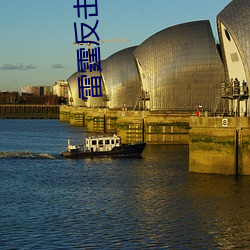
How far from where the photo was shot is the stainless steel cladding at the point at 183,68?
86.7 metres

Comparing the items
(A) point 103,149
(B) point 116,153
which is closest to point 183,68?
(A) point 103,149

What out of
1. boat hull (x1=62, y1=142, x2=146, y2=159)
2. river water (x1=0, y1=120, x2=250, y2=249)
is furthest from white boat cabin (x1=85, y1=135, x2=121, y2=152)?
river water (x1=0, y1=120, x2=250, y2=249)

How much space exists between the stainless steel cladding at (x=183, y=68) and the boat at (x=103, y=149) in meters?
22.9

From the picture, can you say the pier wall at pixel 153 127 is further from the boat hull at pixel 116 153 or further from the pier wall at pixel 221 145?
the pier wall at pixel 221 145

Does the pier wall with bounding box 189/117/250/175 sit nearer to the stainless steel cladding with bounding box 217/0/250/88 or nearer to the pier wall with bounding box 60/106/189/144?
the stainless steel cladding with bounding box 217/0/250/88

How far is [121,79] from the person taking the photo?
123062mm

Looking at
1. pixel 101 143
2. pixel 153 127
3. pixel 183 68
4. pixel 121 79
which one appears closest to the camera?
pixel 101 143

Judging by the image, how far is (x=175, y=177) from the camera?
50.2m

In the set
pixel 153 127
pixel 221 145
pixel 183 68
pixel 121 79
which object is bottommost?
pixel 153 127

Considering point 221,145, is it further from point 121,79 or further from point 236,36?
point 121,79

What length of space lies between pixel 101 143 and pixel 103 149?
666 mm

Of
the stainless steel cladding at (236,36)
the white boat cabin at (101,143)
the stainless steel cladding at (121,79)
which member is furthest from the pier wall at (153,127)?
the stainless steel cladding at (121,79)

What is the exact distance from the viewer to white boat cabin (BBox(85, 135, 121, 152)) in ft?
218

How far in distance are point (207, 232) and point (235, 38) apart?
28.3 meters
